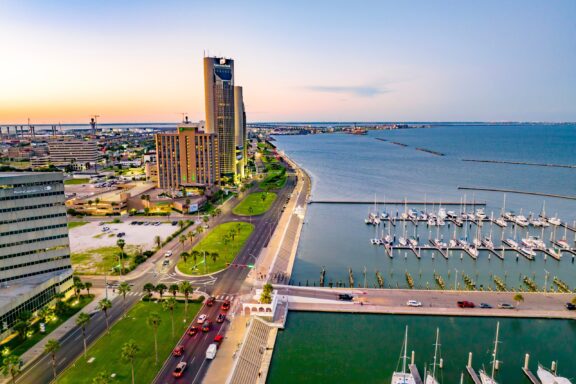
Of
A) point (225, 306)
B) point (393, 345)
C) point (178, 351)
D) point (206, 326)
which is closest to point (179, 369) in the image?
point (178, 351)

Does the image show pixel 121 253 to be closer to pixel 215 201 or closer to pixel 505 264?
pixel 215 201

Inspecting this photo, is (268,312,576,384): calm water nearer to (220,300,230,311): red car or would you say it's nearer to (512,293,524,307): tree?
(512,293,524,307): tree

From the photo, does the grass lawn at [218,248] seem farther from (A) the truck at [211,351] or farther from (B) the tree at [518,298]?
(B) the tree at [518,298]

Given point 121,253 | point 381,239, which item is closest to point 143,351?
point 121,253

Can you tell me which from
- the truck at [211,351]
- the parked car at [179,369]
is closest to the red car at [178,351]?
the parked car at [179,369]

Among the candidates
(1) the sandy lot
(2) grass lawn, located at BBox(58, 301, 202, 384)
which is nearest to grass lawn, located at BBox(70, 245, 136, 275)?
(1) the sandy lot

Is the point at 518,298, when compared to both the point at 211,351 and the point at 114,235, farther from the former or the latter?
the point at 114,235

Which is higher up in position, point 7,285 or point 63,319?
point 7,285
